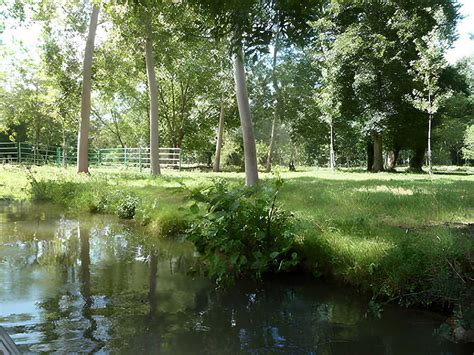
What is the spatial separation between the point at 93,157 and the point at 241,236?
2827 centimetres

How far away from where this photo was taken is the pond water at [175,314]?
3617mm

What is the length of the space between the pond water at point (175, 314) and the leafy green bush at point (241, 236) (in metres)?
0.26

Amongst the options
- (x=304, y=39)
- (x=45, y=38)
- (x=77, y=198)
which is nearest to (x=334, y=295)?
(x=304, y=39)

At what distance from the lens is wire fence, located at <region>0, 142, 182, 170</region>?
26.7 meters

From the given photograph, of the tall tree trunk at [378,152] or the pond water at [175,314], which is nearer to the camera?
the pond water at [175,314]

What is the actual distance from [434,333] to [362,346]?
0.70 metres

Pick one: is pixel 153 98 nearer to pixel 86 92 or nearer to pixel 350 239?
pixel 86 92

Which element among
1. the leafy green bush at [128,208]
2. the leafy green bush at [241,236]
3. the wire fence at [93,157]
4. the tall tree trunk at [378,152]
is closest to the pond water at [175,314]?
the leafy green bush at [241,236]

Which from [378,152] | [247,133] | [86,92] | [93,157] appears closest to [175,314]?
[247,133]

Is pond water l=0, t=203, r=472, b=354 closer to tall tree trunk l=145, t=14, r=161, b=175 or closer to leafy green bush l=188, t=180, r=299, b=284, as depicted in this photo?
leafy green bush l=188, t=180, r=299, b=284

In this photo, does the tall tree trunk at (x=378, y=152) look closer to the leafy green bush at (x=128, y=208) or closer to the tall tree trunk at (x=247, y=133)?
the tall tree trunk at (x=247, y=133)

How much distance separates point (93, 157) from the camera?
103ft

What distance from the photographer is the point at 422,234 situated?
517cm

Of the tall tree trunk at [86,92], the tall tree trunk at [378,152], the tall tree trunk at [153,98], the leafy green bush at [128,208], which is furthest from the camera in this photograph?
the tall tree trunk at [378,152]
